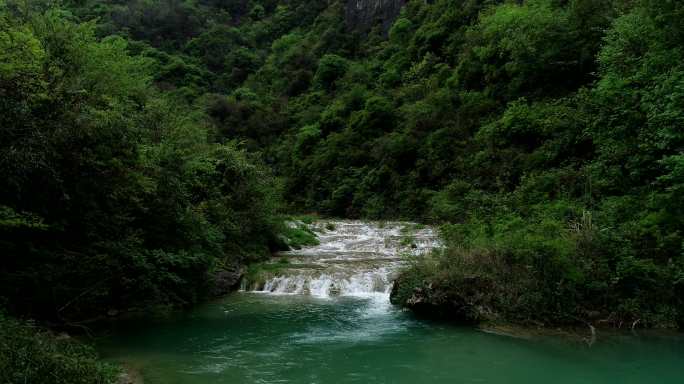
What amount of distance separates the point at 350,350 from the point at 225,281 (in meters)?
6.72

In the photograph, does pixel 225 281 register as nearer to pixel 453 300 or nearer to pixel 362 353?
pixel 362 353

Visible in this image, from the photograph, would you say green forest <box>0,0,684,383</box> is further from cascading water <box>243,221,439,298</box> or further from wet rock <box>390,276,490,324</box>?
cascading water <box>243,221,439,298</box>

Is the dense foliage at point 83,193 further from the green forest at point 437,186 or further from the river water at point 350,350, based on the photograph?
the river water at point 350,350

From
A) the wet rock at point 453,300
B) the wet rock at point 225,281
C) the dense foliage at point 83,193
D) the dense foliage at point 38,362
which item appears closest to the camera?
the dense foliage at point 38,362

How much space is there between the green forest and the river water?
0.87 metres

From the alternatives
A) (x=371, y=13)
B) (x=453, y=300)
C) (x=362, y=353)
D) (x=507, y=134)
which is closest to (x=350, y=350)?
(x=362, y=353)

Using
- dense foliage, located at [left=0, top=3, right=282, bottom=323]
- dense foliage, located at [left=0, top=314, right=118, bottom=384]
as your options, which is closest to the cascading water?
dense foliage, located at [left=0, top=3, right=282, bottom=323]

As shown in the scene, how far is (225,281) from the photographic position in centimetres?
1609

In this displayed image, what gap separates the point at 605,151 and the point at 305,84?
48.9 m

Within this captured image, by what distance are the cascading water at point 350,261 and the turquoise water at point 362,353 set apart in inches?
119

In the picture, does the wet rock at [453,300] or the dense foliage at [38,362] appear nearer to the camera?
the dense foliage at [38,362]

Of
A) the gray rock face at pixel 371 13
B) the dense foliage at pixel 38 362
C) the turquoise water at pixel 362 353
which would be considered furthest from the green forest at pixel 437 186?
the gray rock face at pixel 371 13

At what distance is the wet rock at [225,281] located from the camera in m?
15.5

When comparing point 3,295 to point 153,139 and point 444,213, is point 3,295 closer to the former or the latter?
point 153,139
